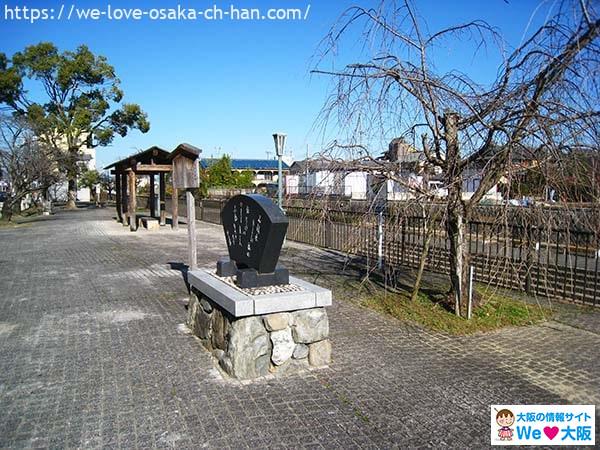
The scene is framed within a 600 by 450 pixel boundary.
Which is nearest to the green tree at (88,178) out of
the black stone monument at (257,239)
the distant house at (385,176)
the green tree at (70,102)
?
the green tree at (70,102)

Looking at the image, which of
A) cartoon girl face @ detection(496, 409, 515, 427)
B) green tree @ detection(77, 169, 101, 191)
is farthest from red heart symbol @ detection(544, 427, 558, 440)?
green tree @ detection(77, 169, 101, 191)

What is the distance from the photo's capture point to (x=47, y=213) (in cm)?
2998

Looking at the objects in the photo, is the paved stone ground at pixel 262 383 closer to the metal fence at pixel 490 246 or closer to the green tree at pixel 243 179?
the metal fence at pixel 490 246

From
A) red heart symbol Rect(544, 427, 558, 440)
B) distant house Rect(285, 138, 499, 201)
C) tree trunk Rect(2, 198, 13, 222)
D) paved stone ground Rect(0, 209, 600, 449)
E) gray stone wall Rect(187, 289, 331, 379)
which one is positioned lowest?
red heart symbol Rect(544, 427, 558, 440)

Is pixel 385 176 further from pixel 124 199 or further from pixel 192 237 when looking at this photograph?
pixel 124 199

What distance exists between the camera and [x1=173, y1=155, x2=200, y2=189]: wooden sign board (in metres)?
7.67

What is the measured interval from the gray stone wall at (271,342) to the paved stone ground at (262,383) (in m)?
0.15

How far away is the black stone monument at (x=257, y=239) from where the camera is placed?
14.4 ft

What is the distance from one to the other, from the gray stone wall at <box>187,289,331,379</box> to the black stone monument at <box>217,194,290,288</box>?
0.52 meters

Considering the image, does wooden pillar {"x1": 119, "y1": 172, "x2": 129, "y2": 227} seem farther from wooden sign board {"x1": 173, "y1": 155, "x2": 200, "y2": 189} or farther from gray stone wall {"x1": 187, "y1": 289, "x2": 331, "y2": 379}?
gray stone wall {"x1": 187, "y1": 289, "x2": 331, "y2": 379}

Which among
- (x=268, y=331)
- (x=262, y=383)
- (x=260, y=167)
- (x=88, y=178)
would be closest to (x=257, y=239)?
(x=268, y=331)

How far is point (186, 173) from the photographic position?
7812mm

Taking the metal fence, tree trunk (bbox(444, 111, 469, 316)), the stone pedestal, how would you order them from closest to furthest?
the stone pedestal, tree trunk (bbox(444, 111, 469, 316)), the metal fence

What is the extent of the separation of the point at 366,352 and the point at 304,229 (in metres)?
9.83
